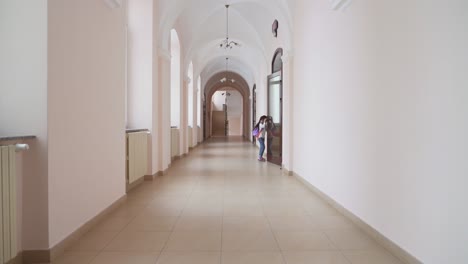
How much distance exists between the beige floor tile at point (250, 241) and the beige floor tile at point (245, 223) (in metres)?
0.14

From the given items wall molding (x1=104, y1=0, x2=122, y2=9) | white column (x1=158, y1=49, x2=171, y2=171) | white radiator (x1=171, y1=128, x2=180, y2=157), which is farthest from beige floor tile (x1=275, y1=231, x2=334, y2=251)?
white radiator (x1=171, y1=128, x2=180, y2=157)

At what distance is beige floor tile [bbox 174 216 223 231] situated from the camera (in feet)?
12.1

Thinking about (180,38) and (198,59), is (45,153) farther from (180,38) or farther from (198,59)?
(198,59)

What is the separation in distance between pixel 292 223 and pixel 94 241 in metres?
2.22

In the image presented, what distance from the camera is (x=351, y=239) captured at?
3.35 metres

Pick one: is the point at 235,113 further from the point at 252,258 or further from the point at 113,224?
the point at 252,258

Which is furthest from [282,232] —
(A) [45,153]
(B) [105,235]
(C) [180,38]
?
(C) [180,38]

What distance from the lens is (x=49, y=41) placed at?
2713 mm

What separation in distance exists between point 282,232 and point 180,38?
8.13 meters

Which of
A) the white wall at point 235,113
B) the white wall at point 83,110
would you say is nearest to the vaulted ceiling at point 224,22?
the white wall at point 83,110

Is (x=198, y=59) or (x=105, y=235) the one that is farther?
(x=198, y=59)

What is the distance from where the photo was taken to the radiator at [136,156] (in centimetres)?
543

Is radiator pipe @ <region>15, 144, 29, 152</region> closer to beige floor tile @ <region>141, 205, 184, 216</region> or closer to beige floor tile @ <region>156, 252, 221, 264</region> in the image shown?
beige floor tile @ <region>156, 252, 221, 264</region>

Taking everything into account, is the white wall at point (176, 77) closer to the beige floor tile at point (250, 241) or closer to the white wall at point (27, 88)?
the beige floor tile at point (250, 241)
